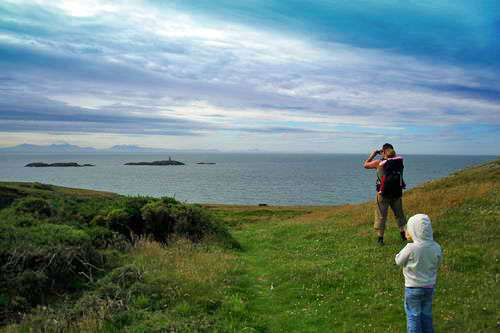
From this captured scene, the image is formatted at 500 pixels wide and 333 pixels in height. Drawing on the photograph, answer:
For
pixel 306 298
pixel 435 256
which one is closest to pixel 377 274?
pixel 306 298

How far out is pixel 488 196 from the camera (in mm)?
17812

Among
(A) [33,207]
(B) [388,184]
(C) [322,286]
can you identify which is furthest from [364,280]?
(A) [33,207]

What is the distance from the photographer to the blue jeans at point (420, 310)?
6.17 meters

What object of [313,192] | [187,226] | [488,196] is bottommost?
[313,192]

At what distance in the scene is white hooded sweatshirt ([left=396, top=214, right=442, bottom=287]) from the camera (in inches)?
243

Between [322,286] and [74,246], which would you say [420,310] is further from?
[74,246]

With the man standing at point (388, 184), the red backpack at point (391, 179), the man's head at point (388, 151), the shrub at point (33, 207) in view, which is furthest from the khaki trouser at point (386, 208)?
the shrub at point (33, 207)

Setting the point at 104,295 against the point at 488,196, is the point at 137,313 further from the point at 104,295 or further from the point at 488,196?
the point at 488,196

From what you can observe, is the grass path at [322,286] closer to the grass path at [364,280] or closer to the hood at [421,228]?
the grass path at [364,280]

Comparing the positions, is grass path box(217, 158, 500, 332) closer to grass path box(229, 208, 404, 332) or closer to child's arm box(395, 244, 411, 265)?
grass path box(229, 208, 404, 332)

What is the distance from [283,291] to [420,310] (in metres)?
4.57

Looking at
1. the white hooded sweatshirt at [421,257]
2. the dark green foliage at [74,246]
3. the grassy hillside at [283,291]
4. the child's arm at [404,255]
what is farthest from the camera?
the dark green foliage at [74,246]

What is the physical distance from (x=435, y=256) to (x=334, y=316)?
9.90ft

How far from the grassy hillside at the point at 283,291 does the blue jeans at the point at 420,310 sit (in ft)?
3.24
